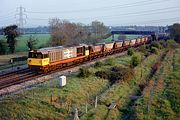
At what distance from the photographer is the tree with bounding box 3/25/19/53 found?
65.6 meters

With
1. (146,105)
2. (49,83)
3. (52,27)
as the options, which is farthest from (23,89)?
(52,27)

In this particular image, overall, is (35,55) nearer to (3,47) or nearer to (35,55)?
(35,55)

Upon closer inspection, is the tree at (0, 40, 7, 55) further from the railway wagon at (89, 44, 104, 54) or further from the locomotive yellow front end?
the locomotive yellow front end

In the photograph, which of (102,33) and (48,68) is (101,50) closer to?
(48,68)

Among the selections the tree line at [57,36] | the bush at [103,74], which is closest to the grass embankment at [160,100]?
the bush at [103,74]

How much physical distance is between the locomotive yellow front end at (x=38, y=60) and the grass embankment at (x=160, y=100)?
10.8 meters

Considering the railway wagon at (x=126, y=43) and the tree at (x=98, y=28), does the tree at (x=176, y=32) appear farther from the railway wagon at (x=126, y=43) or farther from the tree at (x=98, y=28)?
the railway wagon at (x=126, y=43)

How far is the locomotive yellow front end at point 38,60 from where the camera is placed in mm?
30656

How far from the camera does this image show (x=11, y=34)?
6594 centimetres

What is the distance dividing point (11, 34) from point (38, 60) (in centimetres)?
3775

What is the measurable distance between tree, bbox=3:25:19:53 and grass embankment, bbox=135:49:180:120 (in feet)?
134

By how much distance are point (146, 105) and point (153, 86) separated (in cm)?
688

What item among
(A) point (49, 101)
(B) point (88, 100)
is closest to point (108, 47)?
(B) point (88, 100)

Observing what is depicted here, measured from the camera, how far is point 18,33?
221 feet
